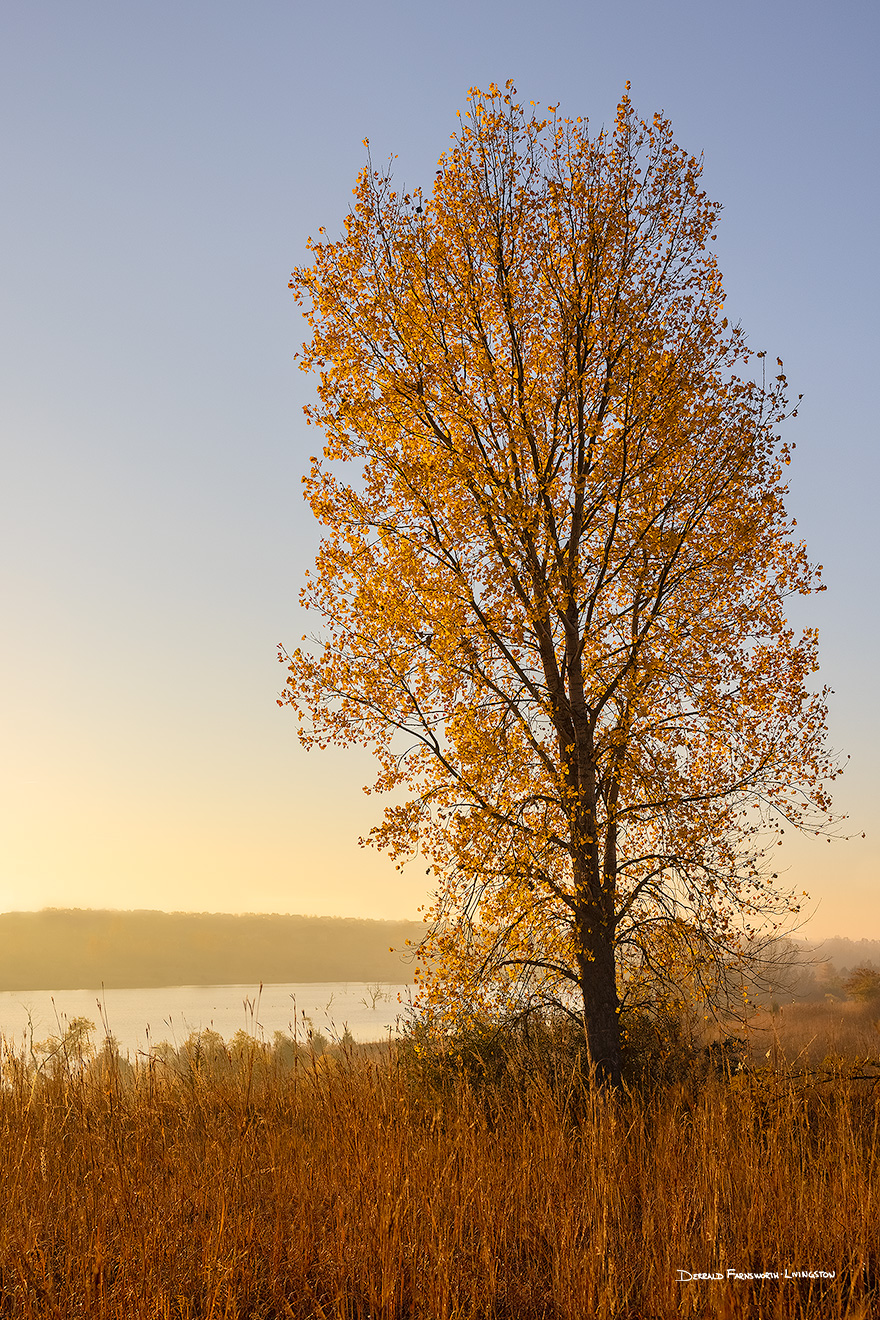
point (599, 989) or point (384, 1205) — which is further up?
point (599, 989)

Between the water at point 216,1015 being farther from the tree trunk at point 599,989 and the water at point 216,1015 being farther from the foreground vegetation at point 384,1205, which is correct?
the tree trunk at point 599,989

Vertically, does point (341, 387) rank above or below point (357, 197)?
below

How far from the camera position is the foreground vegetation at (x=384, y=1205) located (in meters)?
4.44

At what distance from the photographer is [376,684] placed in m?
10.5

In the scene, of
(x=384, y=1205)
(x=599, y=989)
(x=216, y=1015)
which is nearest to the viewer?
(x=384, y=1205)

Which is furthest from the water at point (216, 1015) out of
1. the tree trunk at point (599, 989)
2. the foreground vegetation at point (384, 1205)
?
the tree trunk at point (599, 989)

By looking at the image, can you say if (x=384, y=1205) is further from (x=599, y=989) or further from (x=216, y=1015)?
(x=599, y=989)

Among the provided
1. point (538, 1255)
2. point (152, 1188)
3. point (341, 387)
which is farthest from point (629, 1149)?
point (341, 387)

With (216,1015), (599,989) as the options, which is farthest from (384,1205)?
(599,989)

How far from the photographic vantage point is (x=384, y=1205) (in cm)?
503

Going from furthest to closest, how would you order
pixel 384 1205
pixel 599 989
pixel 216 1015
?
pixel 599 989, pixel 216 1015, pixel 384 1205

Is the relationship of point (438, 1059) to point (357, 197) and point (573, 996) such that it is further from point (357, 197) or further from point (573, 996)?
point (357, 197)

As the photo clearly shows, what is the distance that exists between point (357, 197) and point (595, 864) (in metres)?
8.98

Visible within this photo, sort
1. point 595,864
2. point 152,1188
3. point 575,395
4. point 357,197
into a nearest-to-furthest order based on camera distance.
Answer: point 152,1188 → point 595,864 → point 575,395 → point 357,197
